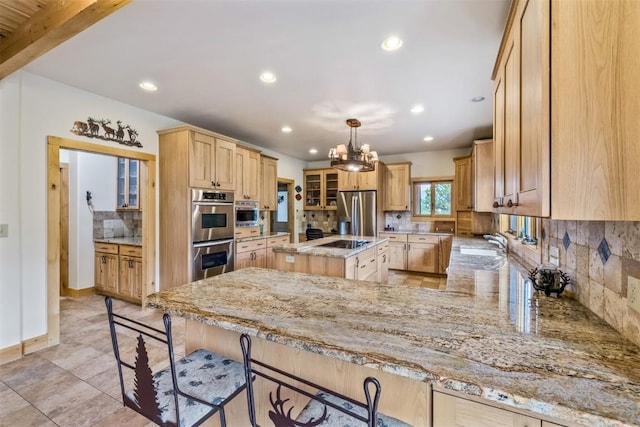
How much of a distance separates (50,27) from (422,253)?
5.83m

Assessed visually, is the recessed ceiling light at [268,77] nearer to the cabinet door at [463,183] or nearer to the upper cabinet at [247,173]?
the upper cabinet at [247,173]

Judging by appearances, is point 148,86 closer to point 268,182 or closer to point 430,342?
point 268,182

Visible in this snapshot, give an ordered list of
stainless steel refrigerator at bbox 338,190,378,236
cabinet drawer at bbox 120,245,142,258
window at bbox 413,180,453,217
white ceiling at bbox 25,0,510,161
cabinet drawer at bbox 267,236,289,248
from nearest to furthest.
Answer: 1. white ceiling at bbox 25,0,510,161
2. cabinet drawer at bbox 120,245,142,258
3. cabinet drawer at bbox 267,236,289,248
4. stainless steel refrigerator at bbox 338,190,378,236
5. window at bbox 413,180,453,217

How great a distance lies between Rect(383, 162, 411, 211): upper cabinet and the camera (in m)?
6.02

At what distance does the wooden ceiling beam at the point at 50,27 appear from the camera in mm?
1508

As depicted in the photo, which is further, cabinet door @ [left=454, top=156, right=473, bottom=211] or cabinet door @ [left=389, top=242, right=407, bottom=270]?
cabinet door @ [left=389, top=242, right=407, bottom=270]

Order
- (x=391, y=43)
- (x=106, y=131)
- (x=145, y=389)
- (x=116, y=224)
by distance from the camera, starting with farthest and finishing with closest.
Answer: (x=116, y=224)
(x=106, y=131)
(x=391, y=43)
(x=145, y=389)

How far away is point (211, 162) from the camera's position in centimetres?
380

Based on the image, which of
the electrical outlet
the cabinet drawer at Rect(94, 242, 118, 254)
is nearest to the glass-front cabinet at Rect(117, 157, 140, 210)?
the cabinet drawer at Rect(94, 242, 118, 254)

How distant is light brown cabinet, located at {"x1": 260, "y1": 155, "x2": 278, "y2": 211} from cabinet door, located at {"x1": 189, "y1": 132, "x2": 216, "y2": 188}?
144 centimetres

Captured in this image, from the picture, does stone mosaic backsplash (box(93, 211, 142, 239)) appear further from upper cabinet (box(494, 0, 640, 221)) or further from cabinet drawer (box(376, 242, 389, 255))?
upper cabinet (box(494, 0, 640, 221))

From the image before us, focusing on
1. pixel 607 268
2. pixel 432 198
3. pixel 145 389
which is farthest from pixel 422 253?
pixel 145 389

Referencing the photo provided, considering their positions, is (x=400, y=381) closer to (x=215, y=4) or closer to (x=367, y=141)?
(x=215, y=4)

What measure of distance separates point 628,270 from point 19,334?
4.22 meters
